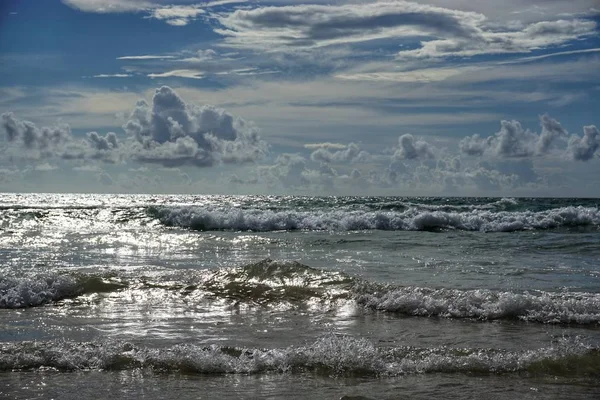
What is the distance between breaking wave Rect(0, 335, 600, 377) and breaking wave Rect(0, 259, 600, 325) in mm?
2482

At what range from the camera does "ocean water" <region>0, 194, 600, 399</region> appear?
697cm

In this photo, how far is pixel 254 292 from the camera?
1266 centimetres

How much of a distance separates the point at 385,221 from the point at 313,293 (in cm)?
2325

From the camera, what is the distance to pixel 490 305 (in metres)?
10.6

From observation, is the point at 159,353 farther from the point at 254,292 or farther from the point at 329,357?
the point at 254,292

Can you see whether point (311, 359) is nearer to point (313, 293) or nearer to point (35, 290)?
point (313, 293)

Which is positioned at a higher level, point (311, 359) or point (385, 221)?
point (311, 359)

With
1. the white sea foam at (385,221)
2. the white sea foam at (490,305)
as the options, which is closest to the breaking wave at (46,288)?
the white sea foam at (490,305)

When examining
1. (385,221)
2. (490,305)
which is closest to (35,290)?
(490,305)

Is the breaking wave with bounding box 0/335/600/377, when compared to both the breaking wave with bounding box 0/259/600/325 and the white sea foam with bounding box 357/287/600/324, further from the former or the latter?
the breaking wave with bounding box 0/259/600/325

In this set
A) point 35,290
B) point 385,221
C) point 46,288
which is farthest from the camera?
point 385,221

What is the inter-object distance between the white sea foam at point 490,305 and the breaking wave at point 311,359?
228 cm

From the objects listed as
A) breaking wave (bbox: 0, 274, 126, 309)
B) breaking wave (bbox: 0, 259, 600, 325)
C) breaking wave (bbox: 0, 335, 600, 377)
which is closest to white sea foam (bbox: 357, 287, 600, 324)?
breaking wave (bbox: 0, 259, 600, 325)

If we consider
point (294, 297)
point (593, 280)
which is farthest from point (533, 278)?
point (294, 297)
